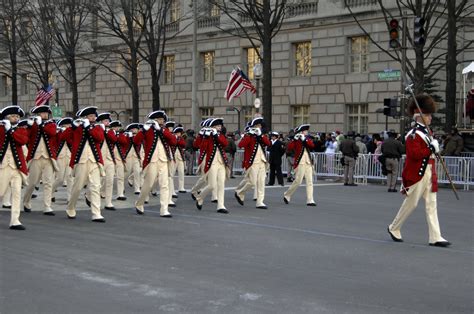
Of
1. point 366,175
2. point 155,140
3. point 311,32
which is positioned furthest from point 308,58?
point 155,140

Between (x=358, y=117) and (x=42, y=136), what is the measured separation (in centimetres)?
2149

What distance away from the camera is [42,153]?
13531 millimetres

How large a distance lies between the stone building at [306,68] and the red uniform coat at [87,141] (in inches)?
612

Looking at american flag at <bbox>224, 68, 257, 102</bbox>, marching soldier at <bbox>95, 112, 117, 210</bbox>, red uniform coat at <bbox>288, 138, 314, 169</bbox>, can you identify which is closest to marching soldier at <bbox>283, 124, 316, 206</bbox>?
red uniform coat at <bbox>288, 138, 314, 169</bbox>

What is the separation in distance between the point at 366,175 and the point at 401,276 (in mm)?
15324

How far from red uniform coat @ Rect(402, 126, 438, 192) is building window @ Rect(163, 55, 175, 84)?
32208 mm

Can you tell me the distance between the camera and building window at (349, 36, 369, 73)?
3253 centimetres

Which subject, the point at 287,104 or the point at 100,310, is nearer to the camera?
the point at 100,310

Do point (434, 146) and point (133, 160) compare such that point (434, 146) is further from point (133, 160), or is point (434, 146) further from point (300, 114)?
point (300, 114)

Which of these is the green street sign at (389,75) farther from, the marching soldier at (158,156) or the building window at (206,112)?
the building window at (206,112)

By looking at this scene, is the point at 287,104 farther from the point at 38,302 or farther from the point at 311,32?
the point at 38,302

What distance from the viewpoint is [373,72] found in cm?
3172

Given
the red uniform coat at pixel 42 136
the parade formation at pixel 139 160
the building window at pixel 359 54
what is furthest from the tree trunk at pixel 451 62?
the red uniform coat at pixel 42 136

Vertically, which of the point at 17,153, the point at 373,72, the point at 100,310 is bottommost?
the point at 100,310
